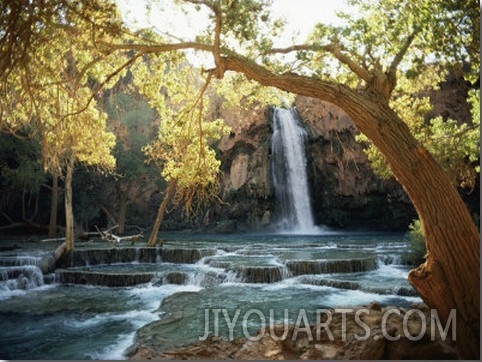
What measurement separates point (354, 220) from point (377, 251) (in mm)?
15035

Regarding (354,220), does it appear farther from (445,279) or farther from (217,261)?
(445,279)

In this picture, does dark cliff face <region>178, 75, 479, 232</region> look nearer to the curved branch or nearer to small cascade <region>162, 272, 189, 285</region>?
small cascade <region>162, 272, 189, 285</region>

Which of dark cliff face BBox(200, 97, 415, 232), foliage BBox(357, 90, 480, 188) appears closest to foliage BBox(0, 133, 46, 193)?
dark cliff face BBox(200, 97, 415, 232)

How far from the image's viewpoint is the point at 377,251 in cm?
1592

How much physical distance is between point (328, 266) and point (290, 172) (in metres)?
16.8

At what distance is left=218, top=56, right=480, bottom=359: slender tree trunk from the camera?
12.6ft

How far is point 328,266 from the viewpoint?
1270cm

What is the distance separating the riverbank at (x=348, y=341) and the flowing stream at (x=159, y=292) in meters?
1.65

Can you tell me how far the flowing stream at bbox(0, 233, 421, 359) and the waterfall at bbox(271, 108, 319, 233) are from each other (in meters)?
13.4

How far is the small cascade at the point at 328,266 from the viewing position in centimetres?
1251

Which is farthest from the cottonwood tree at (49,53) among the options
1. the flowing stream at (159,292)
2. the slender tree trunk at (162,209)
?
the slender tree trunk at (162,209)

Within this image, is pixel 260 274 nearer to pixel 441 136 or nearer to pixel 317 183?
pixel 441 136

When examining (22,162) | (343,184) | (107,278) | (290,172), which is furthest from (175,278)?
(343,184)

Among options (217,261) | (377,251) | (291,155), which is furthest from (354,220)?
(217,261)
